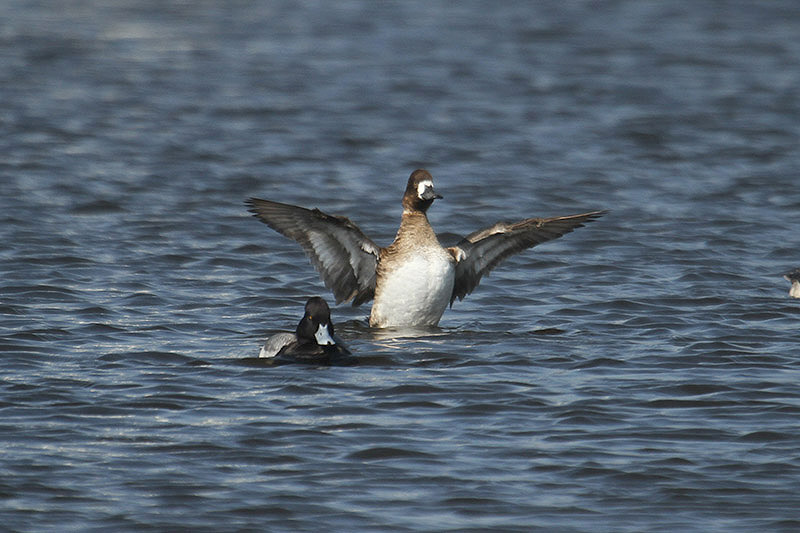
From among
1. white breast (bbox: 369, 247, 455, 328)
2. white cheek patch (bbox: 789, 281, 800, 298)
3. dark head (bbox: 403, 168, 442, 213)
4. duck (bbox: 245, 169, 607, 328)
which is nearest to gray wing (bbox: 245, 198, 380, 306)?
duck (bbox: 245, 169, 607, 328)

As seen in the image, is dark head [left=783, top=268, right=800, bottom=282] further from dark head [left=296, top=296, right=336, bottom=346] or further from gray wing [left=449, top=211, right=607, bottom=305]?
dark head [left=296, top=296, right=336, bottom=346]

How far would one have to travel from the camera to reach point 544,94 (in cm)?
2366

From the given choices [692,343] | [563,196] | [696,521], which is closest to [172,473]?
[696,521]

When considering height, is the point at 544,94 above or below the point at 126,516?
above

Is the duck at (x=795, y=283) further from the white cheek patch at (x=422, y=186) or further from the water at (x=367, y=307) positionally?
the white cheek patch at (x=422, y=186)

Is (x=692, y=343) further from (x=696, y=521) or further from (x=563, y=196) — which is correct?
(x=563, y=196)

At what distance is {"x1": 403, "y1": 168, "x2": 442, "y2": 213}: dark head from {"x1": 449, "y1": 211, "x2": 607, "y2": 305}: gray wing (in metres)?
0.44

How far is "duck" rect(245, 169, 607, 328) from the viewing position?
36.1ft

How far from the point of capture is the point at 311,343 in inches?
391

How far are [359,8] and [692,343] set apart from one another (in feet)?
75.5

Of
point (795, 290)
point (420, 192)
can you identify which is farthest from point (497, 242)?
point (795, 290)

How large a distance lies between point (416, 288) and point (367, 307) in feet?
5.28

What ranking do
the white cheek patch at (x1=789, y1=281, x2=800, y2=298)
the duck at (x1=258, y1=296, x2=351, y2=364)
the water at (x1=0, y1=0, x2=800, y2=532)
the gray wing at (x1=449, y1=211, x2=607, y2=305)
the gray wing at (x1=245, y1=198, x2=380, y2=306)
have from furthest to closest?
the white cheek patch at (x1=789, y1=281, x2=800, y2=298) < the gray wing at (x1=449, y1=211, x2=607, y2=305) < the gray wing at (x1=245, y1=198, x2=380, y2=306) < the duck at (x1=258, y1=296, x2=351, y2=364) < the water at (x1=0, y1=0, x2=800, y2=532)

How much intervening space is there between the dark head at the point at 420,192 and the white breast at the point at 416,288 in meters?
0.46
